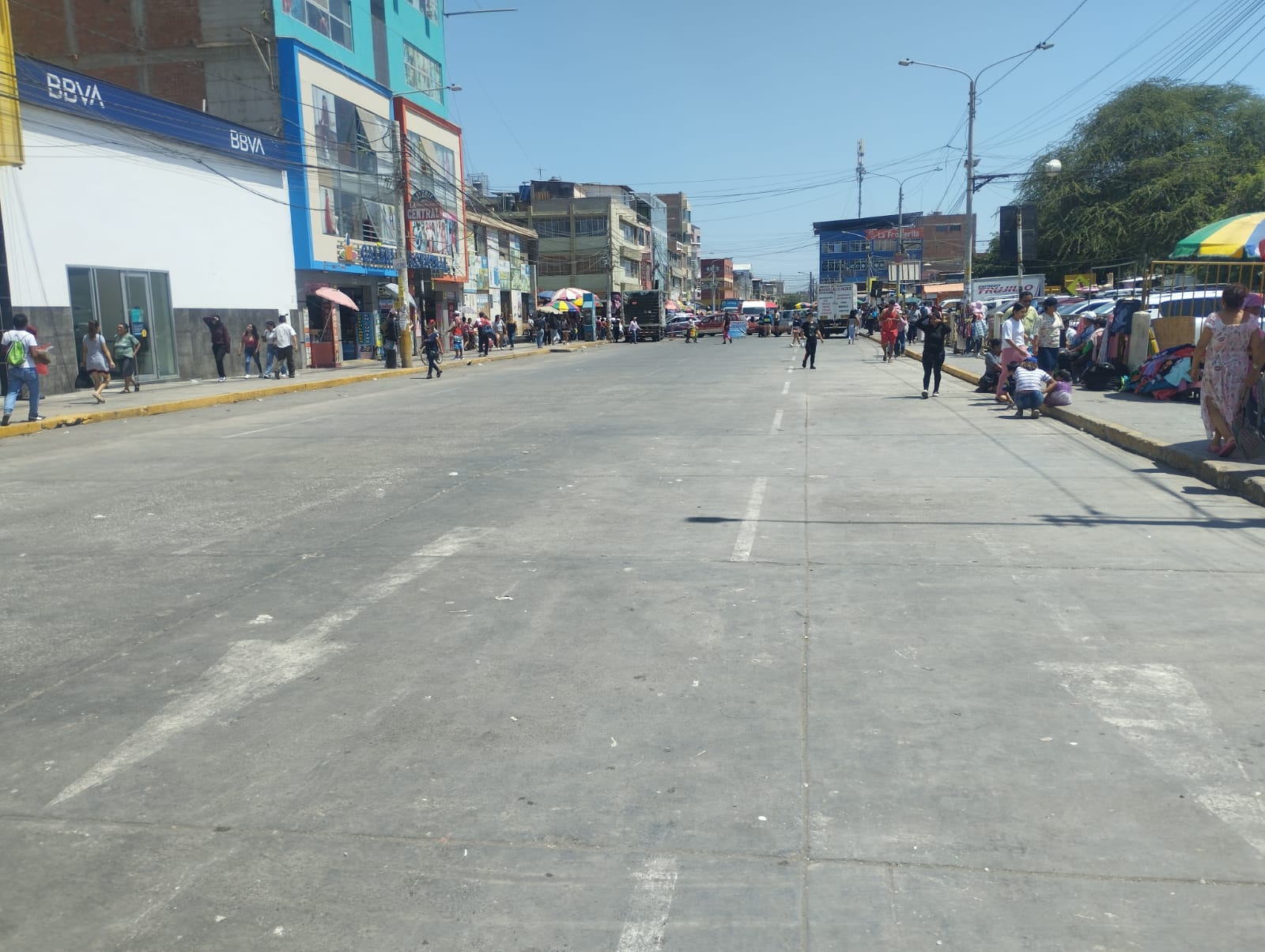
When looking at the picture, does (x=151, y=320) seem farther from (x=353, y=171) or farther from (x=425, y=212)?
(x=425, y=212)

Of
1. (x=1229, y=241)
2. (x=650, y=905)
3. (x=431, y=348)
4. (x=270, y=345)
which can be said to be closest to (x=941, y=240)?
(x=431, y=348)

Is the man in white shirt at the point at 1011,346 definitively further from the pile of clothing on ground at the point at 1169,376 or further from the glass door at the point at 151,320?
the glass door at the point at 151,320

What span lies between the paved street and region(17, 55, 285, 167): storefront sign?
17149 mm

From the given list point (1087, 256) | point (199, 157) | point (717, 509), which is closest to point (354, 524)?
point (717, 509)

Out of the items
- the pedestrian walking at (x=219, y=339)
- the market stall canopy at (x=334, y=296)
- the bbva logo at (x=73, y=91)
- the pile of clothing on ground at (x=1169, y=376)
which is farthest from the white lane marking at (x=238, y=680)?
the market stall canopy at (x=334, y=296)

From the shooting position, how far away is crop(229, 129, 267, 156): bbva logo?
30812 mm

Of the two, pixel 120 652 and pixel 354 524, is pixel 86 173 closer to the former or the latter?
pixel 354 524

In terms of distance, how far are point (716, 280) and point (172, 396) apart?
159040 millimetres

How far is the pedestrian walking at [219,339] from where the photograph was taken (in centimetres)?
2916

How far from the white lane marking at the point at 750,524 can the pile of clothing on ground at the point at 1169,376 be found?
9695 mm

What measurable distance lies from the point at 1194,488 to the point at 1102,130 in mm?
47934

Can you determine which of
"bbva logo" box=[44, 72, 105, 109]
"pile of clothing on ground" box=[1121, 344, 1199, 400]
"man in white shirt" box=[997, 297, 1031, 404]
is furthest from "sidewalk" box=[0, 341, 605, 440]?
"pile of clothing on ground" box=[1121, 344, 1199, 400]

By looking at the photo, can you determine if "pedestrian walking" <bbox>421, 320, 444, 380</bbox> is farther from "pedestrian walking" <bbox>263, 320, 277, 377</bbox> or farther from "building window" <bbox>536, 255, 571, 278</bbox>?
"building window" <bbox>536, 255, 571, 278</bbox>

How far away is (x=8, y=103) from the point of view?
21.9m
